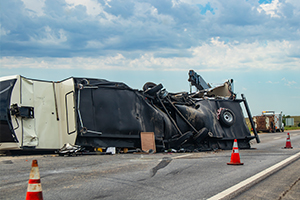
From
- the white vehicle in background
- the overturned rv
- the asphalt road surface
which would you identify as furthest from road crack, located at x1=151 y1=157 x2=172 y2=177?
the white vehicle in background

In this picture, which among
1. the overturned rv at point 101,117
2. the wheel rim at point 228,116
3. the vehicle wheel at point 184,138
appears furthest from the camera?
the wheel rim at point 228,116

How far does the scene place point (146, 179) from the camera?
631 cm

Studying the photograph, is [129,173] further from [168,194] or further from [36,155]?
[36,155]

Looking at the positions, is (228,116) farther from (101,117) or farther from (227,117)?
(101,117)

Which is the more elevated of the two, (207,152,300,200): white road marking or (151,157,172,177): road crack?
(151,157,172,177): road crack

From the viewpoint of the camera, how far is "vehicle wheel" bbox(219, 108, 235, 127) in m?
13.4

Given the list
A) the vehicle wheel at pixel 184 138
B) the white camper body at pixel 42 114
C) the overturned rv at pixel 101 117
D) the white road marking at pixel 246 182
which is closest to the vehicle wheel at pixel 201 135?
the overturned rv at pixel 101 117

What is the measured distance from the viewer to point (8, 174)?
6.48 metres

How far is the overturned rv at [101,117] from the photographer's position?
9461mm

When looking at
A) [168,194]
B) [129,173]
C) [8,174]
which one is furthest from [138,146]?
[168,194]

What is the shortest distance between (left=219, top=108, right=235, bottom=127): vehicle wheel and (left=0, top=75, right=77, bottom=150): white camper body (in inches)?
249

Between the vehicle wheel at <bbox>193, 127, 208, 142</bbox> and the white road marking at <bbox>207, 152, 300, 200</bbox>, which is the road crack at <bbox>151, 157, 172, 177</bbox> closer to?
the white road marking at <bbox>207, 152, 300, 200</bbox>

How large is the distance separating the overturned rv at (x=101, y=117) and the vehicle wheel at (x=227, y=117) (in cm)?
4

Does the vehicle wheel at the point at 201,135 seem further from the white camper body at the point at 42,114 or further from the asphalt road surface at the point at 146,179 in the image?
the white camper body at the point at 42,114
